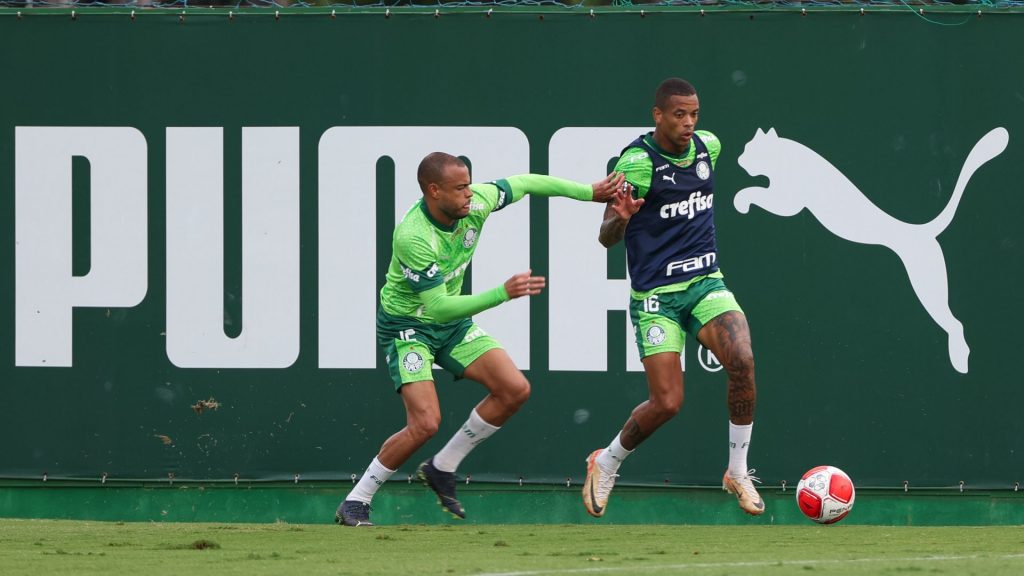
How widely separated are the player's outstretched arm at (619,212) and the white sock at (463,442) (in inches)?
Result: 52.6

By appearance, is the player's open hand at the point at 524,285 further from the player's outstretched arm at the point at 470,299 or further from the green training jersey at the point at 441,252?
the green training jersey at the point at 441,252

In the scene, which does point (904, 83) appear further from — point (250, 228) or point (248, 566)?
point (248, 566)

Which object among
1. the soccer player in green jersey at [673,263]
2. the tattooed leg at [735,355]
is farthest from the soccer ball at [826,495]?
the tattooed leg at [735,355]

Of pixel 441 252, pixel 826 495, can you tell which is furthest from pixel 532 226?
pixel 826 495

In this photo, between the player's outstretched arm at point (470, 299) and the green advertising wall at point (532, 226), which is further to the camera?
the green advertising wall at point (532, 226)

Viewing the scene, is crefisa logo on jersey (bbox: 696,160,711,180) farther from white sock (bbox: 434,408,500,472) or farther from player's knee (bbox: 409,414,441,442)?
player's knee (bbox: 409,414,441,442)

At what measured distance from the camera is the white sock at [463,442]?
8.95 m

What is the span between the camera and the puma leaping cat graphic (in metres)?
10.2

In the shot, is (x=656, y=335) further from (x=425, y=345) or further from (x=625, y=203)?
(x=425, y=345)

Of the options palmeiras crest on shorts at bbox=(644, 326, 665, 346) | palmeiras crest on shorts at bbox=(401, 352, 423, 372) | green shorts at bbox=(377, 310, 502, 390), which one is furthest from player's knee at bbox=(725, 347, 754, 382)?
palmeiras crest on shorts at bbox=(401, 352, 423, 372)

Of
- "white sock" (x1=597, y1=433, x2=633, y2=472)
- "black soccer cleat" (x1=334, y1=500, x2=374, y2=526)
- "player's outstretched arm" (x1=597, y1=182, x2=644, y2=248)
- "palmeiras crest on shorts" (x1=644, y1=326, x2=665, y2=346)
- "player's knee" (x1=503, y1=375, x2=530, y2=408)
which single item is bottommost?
"black soccer cleat" (x1=334, y1=500, x2=374, y2=526)

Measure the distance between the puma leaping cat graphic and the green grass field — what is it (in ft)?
5.50

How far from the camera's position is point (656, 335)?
8594 mm

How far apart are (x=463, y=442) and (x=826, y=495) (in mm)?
2184
